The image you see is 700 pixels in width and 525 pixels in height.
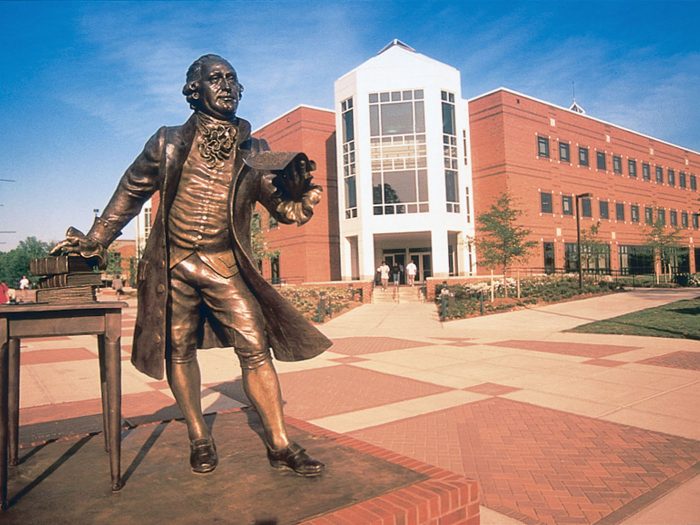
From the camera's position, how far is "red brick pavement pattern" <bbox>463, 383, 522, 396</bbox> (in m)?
6.78

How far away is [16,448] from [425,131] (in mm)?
28715

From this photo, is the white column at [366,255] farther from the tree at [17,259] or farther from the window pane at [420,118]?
the tree at [17,259]

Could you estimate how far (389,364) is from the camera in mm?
9305

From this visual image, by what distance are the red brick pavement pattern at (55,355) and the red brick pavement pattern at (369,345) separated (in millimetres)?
5330

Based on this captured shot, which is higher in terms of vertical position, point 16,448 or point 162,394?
point 16,448

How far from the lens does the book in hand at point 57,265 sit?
2.89m

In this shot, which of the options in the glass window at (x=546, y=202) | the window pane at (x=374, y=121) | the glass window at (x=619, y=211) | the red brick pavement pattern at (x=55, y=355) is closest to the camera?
the red brick pavement pattern at (x=55, y=355)

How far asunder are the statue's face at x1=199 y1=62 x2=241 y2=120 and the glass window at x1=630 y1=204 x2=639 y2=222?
46.9 m

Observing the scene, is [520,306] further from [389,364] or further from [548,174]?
[548,174]

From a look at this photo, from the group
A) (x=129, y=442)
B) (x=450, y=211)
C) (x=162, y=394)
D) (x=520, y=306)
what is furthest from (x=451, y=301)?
(x=129, y=442)

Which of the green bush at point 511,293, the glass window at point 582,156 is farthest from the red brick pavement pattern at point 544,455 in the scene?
the glass window at point 582,156

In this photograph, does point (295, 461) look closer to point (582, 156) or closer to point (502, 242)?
point (502, 242)

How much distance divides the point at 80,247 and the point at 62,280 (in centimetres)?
20

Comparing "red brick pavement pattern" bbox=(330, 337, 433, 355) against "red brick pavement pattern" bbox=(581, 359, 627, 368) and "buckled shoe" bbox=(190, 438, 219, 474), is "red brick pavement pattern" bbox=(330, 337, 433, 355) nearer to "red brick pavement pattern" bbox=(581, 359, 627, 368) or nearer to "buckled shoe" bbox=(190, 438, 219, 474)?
"red brick pavement pattern" bbox=(581, 359, 627, 368)
